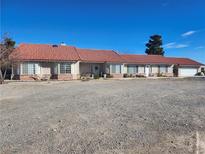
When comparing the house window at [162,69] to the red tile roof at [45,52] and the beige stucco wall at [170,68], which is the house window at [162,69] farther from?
the red tile roof at [45,52]

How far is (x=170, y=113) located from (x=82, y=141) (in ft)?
13.4

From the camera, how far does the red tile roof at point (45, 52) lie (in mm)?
28688

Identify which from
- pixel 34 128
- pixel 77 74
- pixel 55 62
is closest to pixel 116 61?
pixel 77 74

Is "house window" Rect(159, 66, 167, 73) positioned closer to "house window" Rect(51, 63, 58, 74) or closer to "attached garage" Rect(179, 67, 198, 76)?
"attached garage" Rect(179, 67, 198, 76)

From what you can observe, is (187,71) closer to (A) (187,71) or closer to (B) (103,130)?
(A) (187,71)

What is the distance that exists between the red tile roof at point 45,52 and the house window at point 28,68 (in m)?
0.90

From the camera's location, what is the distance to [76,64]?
31484mm

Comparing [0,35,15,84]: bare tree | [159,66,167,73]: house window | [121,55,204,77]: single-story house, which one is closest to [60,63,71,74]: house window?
[0,35,15,84]: bare tree

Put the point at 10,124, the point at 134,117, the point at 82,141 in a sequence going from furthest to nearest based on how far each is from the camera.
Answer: the point at 134,117, the point at 10,124, the point at 82,141

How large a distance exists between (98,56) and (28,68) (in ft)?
39.1

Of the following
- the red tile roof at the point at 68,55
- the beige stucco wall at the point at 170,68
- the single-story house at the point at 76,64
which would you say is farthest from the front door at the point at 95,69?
the beige stucco wall at the point at 170,68

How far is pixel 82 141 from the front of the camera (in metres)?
5.21

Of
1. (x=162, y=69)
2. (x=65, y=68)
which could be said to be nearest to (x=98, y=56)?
(x=65, y=68)

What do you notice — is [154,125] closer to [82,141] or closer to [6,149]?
[82,141]
